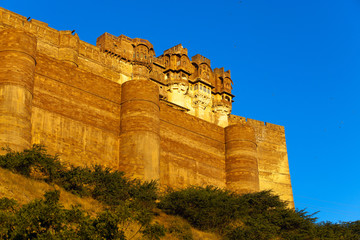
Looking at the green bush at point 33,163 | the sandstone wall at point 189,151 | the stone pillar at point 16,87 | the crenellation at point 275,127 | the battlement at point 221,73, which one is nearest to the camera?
the green bush at point 33,163

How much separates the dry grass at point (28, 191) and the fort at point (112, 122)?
2327 millimetres

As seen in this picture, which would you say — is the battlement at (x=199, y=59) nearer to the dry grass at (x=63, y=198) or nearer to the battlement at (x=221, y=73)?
the battlement at (x=221, y=73)

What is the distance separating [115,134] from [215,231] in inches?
277

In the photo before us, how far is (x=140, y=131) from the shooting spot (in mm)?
26719

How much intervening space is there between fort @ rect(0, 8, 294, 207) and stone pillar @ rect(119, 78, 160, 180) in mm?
49

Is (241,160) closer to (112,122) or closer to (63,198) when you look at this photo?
(112,122)

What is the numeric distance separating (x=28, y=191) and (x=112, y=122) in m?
9.48

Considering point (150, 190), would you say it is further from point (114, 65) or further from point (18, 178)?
point (114, 65)

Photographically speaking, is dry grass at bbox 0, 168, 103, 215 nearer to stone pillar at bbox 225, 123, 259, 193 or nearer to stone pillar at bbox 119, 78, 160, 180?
stone pillar at bbox 119, 78, 160, 180

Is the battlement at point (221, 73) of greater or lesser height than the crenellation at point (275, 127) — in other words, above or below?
above

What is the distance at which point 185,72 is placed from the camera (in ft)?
165

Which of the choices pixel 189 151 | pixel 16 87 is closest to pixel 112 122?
pixel 16 87

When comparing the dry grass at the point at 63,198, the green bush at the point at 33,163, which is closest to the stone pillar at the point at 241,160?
the dry grass at the point at 63,198

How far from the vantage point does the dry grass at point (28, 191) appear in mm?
16812
